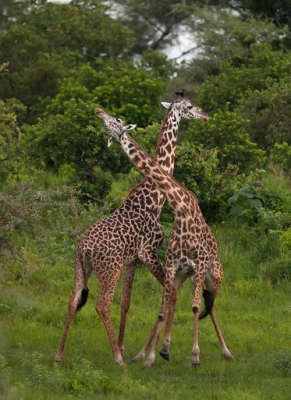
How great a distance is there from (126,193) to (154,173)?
5595 mm

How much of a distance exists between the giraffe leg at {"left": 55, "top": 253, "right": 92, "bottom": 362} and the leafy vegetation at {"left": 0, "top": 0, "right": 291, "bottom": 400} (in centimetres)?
23

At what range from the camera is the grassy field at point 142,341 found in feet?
25.7

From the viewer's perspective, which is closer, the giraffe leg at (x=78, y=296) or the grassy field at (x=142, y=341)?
the grassy field at (x=142, y=341)

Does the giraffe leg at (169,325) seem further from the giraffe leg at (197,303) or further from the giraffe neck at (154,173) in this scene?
the giraffe neck at (154,173)

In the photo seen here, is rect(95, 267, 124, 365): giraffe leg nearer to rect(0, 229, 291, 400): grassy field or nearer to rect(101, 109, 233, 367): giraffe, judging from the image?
rect(0, 229, 291, 400): grassy field

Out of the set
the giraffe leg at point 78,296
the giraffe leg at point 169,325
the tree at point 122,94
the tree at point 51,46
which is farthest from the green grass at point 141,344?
the tree at point 51,46

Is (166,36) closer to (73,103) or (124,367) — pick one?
(73,103)

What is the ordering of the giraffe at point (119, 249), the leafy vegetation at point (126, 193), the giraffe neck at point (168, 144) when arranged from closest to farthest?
the leafy vegetation at point (126, 193) < the giraffe at point (119, 249) < the giraffe neck at point (168, 144)

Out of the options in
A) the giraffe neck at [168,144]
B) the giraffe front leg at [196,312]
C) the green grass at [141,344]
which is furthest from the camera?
the giraffe neck at [168,144]

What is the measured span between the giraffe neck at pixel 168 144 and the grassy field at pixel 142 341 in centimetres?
199

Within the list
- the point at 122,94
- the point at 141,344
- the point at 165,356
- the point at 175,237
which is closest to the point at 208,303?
the point at 165,356

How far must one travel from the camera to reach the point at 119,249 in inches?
375

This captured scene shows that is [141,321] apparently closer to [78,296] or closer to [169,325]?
[169,325]

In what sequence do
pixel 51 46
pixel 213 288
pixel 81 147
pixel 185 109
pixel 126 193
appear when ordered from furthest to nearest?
pixel 51 46
pixel 126 193
pixel 81 147
pixel 185 109
pixel 213 288
